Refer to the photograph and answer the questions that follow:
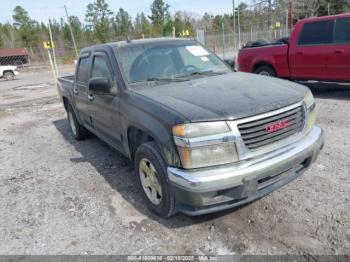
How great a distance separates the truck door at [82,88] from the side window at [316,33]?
5.53m

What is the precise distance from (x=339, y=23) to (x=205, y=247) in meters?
6.60

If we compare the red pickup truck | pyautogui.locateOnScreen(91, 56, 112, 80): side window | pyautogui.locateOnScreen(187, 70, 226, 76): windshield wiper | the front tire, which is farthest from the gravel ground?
the red pickup truck

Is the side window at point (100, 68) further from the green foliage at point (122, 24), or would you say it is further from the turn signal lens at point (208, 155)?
the green foliage at point (122, 24)

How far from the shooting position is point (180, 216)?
11.1ft

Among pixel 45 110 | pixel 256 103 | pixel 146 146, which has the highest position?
pixel 256 103

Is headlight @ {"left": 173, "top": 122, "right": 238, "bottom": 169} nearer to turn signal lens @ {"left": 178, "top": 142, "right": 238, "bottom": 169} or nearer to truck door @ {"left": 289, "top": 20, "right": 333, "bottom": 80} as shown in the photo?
turn signal lens @ {"left": 178, "top": 142, "right": 238, "bottom": 169}

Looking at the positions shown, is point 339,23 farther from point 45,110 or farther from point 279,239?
point 45,110

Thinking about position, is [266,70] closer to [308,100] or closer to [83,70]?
[83,70]

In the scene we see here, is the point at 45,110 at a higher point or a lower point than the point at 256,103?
lower

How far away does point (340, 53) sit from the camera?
282 inches

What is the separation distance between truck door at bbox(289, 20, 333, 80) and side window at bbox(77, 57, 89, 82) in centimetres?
542

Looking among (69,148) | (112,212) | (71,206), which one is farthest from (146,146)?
(69,148)

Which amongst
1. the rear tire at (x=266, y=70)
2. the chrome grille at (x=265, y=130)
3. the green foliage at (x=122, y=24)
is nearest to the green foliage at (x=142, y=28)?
the green foliage at (x=122, y=24)

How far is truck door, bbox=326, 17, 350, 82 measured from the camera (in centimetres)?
708
